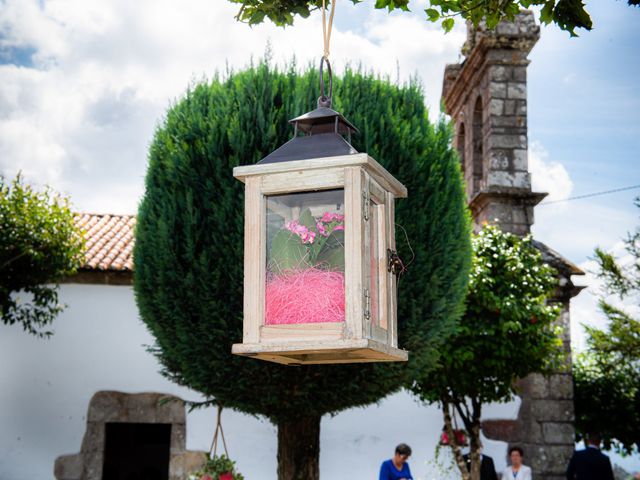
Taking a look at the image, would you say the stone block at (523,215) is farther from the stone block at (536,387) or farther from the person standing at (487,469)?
the person standing at (487,469)

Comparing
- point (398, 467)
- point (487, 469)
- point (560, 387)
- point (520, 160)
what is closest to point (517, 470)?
point (487, 469)

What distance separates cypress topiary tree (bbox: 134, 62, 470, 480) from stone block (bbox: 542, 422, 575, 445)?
4.48 meters

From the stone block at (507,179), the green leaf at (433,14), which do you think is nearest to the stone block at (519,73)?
the stone block at (507,179)

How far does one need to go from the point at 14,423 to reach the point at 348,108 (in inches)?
277

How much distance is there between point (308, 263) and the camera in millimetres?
3482

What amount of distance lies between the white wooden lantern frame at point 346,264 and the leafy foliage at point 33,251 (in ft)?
24.8

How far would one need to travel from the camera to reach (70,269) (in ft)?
35.9

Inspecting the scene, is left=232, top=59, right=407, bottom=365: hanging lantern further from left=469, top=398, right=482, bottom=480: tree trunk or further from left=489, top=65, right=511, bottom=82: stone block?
left=489, top=65, right=511, bottom=82: stone block

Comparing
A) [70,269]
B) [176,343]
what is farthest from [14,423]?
[176,343]

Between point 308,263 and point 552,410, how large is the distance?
29.3 ft

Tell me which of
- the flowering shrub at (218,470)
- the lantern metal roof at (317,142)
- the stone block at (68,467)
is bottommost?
the stone block at (68,467)

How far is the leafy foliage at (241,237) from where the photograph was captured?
6938 millimetres

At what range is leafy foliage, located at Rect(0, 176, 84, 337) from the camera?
10.5 meters

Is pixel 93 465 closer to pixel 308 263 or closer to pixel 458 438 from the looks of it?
pixel 458 438
